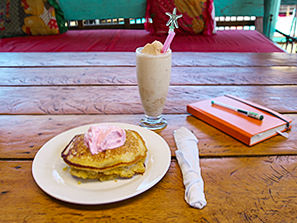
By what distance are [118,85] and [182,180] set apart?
2.10ft

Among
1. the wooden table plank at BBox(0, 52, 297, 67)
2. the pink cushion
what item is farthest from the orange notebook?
the pink cushion

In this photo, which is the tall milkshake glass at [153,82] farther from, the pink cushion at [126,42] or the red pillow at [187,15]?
the red pillow at [187,15]

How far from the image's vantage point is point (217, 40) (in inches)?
91.1

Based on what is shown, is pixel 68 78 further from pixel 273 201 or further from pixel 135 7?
pixel 135 7

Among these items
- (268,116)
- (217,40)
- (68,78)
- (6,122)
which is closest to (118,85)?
(68,78)

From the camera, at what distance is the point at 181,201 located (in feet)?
1.67

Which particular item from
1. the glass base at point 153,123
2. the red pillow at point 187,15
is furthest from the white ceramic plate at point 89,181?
the red pillow at point 187,15

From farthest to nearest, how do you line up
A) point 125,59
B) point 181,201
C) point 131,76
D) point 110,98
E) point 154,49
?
point 125,59 < point 131,76 < point 110,98 < point 154,49 < point 181,201

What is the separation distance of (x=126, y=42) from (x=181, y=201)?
1961 mm

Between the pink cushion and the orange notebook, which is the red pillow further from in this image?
the orange notebook

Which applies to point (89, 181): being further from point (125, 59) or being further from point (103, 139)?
point (125, 59)

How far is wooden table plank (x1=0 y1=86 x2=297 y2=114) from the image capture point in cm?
91

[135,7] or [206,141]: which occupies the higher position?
[135,7]

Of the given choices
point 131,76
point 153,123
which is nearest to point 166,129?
point 153,123
